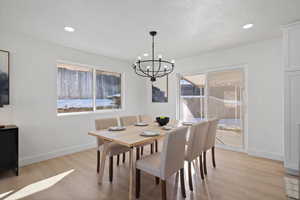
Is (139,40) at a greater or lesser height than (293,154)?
greater

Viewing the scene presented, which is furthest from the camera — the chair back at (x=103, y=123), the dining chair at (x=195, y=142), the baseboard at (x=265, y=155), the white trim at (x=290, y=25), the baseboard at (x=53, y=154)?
the baseboard at (x=265, y=155)

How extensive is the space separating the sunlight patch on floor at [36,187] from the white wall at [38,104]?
2.95ft

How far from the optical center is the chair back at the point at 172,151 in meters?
1.63

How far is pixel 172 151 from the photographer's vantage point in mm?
1693

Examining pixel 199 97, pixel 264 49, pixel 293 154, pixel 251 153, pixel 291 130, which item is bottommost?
pixel 251 153

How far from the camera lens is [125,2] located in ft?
6.06

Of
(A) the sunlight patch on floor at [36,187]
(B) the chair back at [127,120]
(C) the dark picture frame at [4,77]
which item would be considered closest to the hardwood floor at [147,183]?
(A) the sunlight patch on floor at [36,187]

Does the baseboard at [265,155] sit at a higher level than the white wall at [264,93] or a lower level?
lower

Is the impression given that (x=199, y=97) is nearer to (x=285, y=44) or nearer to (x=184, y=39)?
(x=184, y=39)

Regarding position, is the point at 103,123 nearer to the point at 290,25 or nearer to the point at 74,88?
the point at 74,88

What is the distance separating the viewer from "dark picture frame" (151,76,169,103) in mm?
4797

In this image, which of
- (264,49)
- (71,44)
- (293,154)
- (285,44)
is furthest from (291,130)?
(71,44)

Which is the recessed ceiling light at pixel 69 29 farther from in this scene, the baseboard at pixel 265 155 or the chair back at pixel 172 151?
the baseboard at pixel 265 155

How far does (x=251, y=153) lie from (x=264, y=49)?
224 cm
